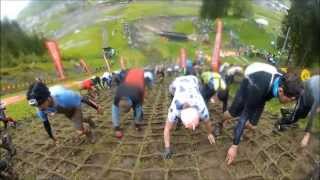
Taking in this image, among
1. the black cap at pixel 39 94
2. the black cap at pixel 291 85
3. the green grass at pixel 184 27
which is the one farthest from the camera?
the green grass at pixel 184 27

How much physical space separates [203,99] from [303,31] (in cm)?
279

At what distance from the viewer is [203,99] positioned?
8859 mm

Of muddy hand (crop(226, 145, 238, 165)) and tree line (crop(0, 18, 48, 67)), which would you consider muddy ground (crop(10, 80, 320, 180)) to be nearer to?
muddy hand (crop(226, 145, 238, 165))

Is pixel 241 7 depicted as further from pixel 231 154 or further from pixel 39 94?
pixel 39 94

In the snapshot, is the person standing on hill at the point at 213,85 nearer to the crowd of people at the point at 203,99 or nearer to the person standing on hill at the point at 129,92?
the crowd of people at the point at 203,99

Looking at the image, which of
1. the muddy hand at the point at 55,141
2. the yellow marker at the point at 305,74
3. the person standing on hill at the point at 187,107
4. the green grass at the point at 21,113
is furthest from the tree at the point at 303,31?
the green grass at the point at 21,113

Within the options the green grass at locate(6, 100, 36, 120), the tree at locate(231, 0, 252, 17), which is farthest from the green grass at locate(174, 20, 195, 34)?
the green grass at locate(6, 100, 36, 120)

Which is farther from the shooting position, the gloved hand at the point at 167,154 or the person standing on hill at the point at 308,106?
the gloved hand at the point at 167,154

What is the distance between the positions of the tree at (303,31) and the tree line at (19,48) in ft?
129

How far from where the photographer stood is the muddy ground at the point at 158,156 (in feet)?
25.0

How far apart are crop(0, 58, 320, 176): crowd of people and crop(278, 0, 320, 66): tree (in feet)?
1.59

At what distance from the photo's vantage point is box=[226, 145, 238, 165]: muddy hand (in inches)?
285

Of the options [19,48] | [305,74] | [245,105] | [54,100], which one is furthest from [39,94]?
[19,48]

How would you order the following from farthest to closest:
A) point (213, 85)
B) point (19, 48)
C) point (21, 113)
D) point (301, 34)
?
point (19, 48), point (21, 113), point (213, 85), point (301, 34)
